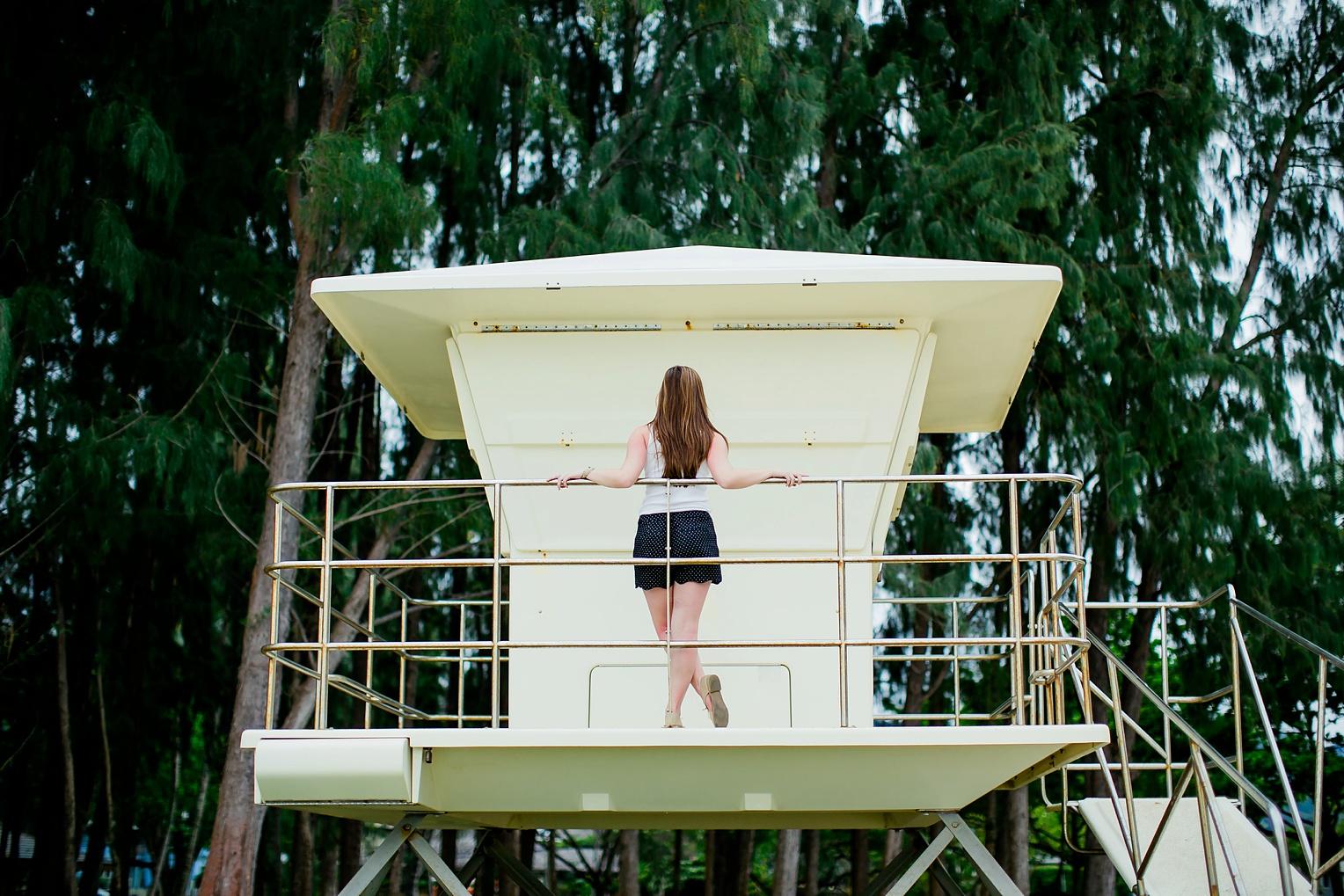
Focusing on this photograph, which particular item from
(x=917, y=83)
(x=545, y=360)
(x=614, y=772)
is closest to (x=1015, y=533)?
(x=614, y=772)

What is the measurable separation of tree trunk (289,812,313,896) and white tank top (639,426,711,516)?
1494cm

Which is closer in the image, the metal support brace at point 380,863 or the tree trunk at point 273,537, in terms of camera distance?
the metal support brace at point 380,863

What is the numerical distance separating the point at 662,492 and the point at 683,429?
0.29 metres

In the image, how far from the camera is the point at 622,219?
45.5 ft

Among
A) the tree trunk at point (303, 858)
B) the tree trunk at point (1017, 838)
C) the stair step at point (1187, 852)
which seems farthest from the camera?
the tree trunk at point (303, 858)

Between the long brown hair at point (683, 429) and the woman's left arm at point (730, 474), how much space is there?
36 millimetres

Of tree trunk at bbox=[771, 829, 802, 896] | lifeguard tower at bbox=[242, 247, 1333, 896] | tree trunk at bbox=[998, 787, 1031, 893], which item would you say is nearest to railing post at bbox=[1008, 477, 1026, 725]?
lifeguard tower at bbox=[242, 247, 1333, 896]

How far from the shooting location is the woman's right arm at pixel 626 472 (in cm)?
538

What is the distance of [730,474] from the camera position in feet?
17.9

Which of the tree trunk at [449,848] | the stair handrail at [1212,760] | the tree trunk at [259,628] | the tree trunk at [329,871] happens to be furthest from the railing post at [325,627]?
the tree trunk at [329,871]

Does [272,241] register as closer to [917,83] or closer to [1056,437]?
[917,83]

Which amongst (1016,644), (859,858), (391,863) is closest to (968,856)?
(1016,644)

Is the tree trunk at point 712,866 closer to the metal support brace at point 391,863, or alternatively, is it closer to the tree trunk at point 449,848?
the tree trunk at point 449,848

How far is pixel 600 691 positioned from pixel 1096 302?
11892 millimetres
